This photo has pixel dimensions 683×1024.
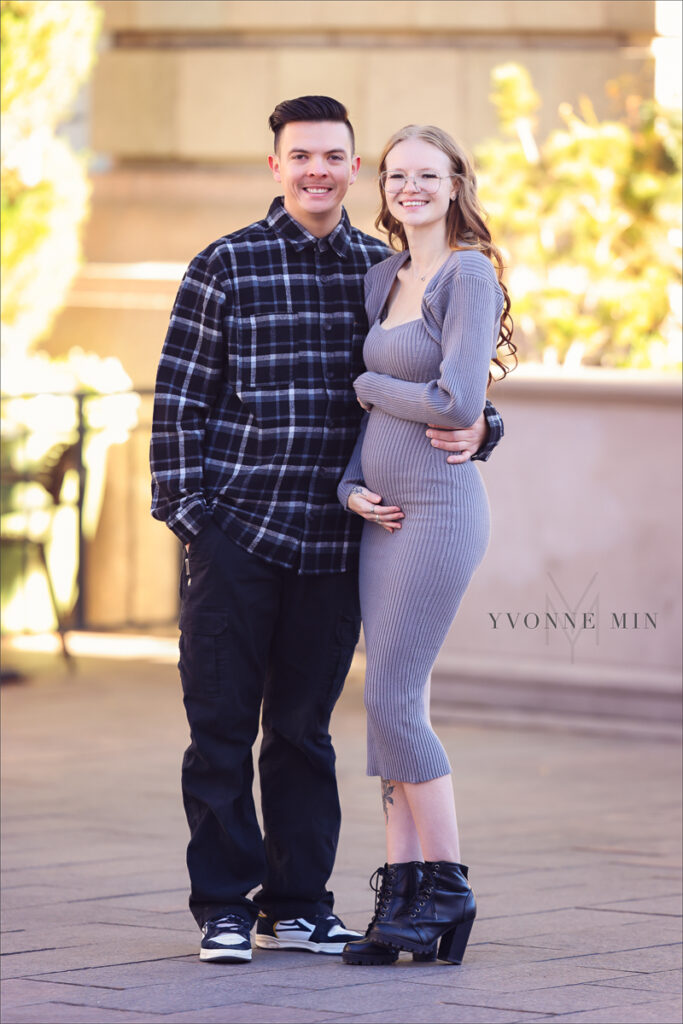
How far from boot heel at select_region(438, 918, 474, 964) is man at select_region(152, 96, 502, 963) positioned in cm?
30

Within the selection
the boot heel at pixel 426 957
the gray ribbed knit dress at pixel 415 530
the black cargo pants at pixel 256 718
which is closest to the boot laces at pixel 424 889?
the boot heel at pixel 426 957

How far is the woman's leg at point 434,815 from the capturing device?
4.96 m

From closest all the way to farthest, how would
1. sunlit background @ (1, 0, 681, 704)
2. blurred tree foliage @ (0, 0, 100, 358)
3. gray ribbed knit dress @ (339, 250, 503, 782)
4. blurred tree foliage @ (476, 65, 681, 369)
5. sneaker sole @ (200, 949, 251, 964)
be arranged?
gray ribbed knit dress @ (339, 250, 503, 782) → sneaker sole @ (200, 949, 251, 964) → blurred tree foliage @ (476, 65, 681, 369) → sunlit background @ (1, 0, 681, 704) → blurred tree foliage @ (0, 0, 100, 358)

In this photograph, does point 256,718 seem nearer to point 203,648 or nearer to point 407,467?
point 203,648

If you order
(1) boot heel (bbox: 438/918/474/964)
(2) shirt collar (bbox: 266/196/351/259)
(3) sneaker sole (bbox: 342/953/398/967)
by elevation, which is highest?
(2) shirt collar (bbox: 266/196/351/259)

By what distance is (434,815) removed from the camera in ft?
16.3

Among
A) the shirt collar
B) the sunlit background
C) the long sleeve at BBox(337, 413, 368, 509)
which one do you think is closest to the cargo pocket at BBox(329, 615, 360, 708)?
the long sleeve at BBox(337, 413, 368, 509)

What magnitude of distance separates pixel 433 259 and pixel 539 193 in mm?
6529

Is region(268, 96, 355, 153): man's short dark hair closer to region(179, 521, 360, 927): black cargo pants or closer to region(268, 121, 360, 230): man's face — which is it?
region(268, 121, 360, 230): man's face

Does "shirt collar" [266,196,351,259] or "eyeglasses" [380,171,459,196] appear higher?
"eyeglasses" [380,171,459,196]

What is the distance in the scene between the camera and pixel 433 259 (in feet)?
16.4

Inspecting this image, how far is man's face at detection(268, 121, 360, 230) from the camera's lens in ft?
16.6

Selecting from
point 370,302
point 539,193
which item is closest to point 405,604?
point 370,302

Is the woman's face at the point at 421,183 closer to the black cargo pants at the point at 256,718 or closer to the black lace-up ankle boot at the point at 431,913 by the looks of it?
the black cargo pants at the point at 256,718
